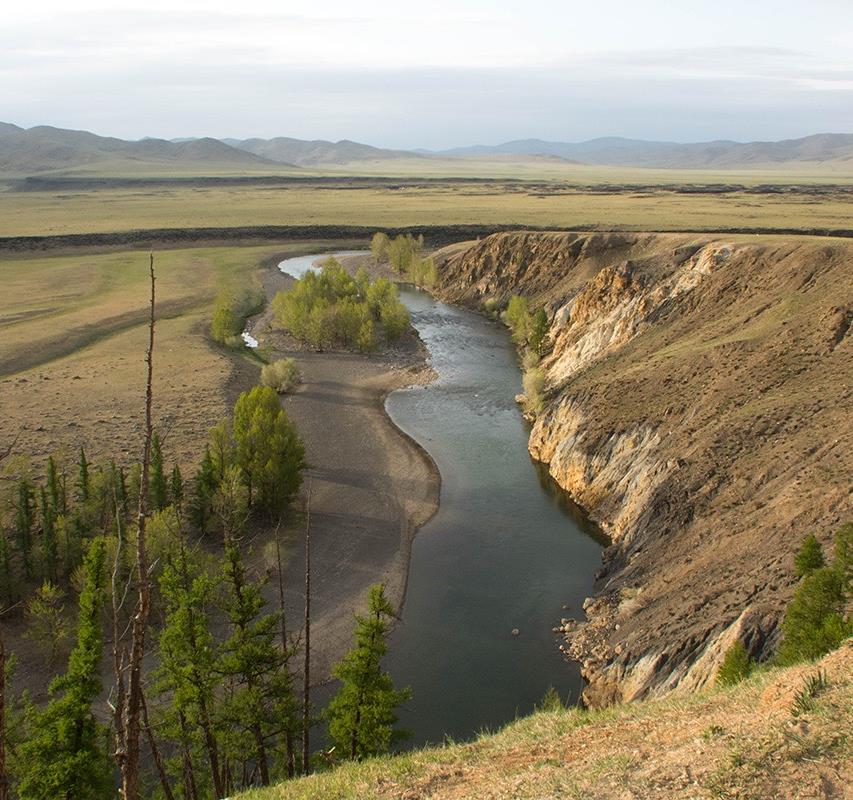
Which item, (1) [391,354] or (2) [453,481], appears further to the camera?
(1) [391,354]

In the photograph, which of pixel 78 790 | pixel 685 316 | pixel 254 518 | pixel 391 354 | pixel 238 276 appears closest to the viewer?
pixel 78 790

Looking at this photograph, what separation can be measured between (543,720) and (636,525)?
19048 mm

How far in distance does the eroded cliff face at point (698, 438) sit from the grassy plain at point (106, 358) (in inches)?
794

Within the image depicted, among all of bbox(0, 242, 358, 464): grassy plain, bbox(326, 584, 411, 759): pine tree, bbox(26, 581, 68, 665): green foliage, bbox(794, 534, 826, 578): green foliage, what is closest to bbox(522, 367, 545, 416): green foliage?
bbox(0, 242, 358, 464): grassy plain

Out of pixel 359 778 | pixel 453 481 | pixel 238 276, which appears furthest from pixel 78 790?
pixel 238 276

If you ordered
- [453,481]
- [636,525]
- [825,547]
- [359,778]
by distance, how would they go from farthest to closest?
[453,481], [636,525], [825,547], [359,778]

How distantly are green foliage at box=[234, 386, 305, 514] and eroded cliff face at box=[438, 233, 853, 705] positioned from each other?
14.7 meters

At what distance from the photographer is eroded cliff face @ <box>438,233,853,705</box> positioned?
81.6 ft

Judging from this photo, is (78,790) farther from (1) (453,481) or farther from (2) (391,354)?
(2) (391,354)

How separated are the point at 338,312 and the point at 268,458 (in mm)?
34195

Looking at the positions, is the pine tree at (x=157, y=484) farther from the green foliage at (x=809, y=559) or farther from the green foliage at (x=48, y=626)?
the green foliage at (x=809, y=559)

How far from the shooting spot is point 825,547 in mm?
23891

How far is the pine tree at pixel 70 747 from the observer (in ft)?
53.4

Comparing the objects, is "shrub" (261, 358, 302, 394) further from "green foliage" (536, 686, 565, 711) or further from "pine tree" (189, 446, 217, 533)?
"green foliage" (536, 686, 565, 711)
